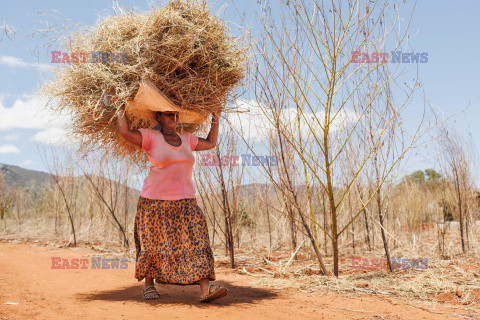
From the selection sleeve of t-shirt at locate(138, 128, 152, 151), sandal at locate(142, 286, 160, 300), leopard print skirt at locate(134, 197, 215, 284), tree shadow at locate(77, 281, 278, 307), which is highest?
sleeve of t-shirt at locate(138, 128, 152, 151)

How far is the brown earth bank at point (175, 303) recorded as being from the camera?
7.91ft

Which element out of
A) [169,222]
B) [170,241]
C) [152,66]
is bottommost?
[170,241]

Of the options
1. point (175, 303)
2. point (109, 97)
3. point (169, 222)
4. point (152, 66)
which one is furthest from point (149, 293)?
point (152, 66)

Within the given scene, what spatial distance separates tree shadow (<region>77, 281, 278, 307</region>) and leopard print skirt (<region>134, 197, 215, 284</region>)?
0.58ft

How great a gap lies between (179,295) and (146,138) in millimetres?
1297

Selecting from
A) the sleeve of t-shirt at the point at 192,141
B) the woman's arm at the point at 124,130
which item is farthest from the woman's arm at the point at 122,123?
the sleeve of t-shirt at the point at 192,141

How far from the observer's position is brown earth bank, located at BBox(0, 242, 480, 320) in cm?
241

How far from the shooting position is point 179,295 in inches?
121

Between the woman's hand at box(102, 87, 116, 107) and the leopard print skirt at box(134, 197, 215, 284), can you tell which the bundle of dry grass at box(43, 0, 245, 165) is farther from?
the leopard print skirt at box(134, 197, 215, 284)

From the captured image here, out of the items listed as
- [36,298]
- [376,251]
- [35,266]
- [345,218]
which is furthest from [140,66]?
[376,251]

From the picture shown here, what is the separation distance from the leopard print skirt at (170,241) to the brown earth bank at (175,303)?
220 mm

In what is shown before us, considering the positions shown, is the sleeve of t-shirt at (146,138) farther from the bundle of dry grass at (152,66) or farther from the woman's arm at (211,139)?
the woman's arm at (211,139)

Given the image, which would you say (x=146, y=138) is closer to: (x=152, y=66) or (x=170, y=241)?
(x=152, y=66)

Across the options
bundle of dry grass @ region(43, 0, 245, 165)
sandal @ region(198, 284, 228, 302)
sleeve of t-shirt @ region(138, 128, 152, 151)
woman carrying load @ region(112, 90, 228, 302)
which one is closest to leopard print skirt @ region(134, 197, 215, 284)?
woman carrying load @ region(112, 90, 228, 302)
